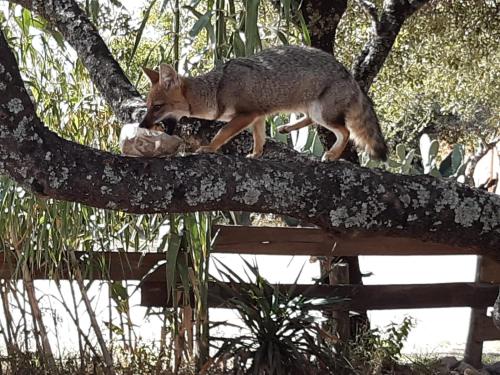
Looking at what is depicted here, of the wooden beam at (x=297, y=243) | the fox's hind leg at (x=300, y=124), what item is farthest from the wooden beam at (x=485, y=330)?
the fox's hind leg at (x=300, y=124)

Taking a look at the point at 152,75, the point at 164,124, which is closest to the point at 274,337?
the point at 152,75

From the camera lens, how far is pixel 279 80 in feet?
11.5

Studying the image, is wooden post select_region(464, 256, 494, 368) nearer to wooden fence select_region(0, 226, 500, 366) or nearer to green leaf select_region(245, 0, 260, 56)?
wooden fence select_region(0, 226, 500, 366)

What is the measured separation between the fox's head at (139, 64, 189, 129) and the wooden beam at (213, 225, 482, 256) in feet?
6.38

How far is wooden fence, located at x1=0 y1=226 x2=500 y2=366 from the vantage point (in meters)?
5.48

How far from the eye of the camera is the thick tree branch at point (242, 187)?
221 centimetres

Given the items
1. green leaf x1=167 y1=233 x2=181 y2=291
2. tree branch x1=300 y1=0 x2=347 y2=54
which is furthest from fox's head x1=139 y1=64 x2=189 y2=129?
tree branch x1=300 y1=0 x2=347 y2=54

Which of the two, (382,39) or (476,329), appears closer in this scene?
(382,39)

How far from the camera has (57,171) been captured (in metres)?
2.20

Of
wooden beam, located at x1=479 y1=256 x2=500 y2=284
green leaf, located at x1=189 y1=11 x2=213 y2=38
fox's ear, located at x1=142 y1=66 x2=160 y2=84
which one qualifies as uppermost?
green leaf, located at x1=189 y1=11 x2=213 y2=38

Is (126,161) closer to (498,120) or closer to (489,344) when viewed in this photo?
(489,344)

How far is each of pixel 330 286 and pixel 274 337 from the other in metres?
0.89

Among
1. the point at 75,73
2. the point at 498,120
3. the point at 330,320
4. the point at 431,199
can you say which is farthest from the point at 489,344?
the point at 431,199

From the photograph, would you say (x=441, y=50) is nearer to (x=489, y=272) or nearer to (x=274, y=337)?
(x=489, y=272)
